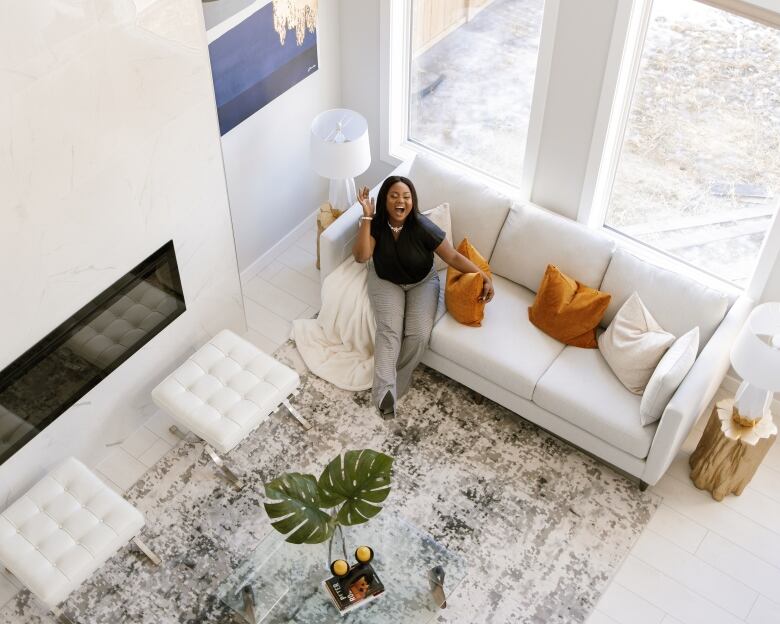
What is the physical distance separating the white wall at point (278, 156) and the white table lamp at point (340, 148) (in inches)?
9.4

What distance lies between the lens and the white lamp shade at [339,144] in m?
4.94

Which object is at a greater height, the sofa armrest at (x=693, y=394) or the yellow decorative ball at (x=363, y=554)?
the sofa armrest at (x=693, y=394)

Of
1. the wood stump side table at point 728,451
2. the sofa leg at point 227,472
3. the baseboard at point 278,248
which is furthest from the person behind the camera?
the baseboard at point 278,248

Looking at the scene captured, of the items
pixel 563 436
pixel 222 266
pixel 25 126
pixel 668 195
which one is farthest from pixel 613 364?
pixel 25 126

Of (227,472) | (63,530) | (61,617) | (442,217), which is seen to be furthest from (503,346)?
(61,617)

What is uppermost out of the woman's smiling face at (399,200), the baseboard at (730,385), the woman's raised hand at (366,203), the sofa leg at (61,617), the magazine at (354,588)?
the woman's smiling face at (399,200)

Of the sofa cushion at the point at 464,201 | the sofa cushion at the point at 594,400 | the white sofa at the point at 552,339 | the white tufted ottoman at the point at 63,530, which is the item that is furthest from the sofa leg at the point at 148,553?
the sofa cushion at the point at 464,201

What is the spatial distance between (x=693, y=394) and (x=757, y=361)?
33 cm

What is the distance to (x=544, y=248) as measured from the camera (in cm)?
468

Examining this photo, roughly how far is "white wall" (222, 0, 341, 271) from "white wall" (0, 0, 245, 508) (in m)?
0.67

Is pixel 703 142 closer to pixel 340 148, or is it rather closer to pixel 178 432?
pixel 340 148

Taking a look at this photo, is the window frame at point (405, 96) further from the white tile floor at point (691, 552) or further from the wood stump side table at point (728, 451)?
the white tile floor at point (691, 552)

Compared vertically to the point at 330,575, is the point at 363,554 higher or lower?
higher

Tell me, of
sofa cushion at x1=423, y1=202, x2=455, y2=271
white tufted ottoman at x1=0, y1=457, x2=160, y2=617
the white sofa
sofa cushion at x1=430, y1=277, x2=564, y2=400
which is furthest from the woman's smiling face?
white tufted ottoman at x1=0, y1=457, x2=160, y2=617
